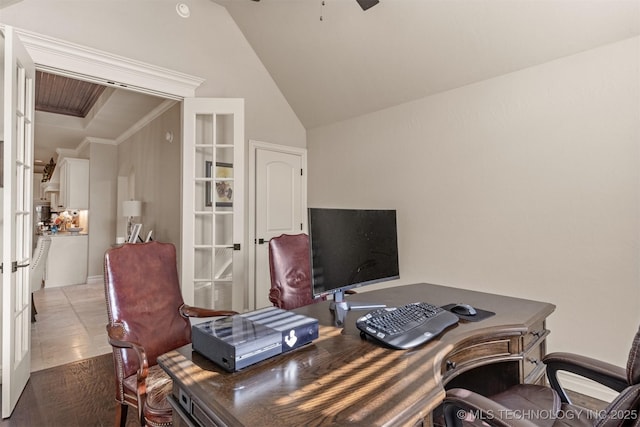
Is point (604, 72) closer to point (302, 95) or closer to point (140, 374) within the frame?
point (302, 95)

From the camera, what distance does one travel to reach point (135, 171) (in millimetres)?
5664

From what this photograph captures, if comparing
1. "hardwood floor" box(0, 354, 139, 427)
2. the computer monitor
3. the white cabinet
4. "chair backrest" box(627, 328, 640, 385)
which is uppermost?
the white cabinet

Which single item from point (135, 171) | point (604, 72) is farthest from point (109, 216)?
point (604, 72)

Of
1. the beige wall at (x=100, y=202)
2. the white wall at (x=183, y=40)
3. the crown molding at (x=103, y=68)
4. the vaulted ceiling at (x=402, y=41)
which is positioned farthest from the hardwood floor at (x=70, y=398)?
the beige wall at (x=100, y=202)

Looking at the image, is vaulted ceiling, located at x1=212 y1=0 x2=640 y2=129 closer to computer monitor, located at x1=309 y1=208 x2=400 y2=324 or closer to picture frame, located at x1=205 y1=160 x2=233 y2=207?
picture frame, located at x1=205 y1=160 x2=233 y2=207

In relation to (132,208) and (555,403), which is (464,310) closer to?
(555,403)

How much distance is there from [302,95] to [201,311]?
3078 mm

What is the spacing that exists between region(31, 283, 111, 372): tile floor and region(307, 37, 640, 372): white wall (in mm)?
3351

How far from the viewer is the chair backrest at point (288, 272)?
226cm

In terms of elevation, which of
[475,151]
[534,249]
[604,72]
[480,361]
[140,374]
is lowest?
[140,374]

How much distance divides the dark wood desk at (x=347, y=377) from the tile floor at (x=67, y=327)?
2.81m

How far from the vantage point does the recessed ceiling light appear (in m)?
3.23

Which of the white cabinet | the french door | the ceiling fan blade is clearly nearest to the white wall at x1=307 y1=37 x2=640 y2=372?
the ceiling fan blade

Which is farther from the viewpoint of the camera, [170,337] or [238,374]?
[170,337]
